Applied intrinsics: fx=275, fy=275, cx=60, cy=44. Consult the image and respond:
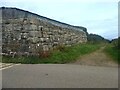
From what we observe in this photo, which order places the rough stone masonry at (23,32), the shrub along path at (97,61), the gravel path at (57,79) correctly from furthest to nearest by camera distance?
the rough stone masonry at (23,32), the shrub along path at (97,61), the gravel path at (57,79)

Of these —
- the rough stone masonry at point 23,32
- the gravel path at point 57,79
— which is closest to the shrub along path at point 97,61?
the rough stone masonry at point 23,32

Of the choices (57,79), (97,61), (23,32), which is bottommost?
(57,79)

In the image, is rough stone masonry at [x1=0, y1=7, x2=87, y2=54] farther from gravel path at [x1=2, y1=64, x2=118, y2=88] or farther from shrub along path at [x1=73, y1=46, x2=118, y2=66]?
gravel path at [x1=2, y1=64, x2=118, y2=88]

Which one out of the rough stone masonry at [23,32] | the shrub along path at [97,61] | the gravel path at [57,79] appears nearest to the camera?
the gravel path at [57,79]

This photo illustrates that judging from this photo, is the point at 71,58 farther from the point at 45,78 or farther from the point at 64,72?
the point at 45,78

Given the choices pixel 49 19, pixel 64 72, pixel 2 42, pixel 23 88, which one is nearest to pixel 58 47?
pixel 49 19

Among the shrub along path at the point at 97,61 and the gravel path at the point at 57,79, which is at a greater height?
the shrub along path at the point at 97,61


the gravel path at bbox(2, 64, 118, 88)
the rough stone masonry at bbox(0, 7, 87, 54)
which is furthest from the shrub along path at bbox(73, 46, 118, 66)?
the gravel path at bbox(2, 64, 118, 88)

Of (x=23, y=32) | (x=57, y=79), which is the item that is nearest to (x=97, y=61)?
(x=23, y=32)

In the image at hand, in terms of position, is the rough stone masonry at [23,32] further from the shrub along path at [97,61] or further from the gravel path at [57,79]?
the gravel path at [57,79]

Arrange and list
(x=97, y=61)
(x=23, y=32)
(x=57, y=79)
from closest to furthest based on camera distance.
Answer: (x=57, y=79) → (x=97, y=61) → (x=23, y=32)

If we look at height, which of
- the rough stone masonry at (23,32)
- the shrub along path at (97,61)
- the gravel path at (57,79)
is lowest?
the gravel path at (57,79)

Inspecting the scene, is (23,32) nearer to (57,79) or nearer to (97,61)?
(97,61)

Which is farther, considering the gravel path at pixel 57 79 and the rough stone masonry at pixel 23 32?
the rough stone masonry at pixel 23 32
